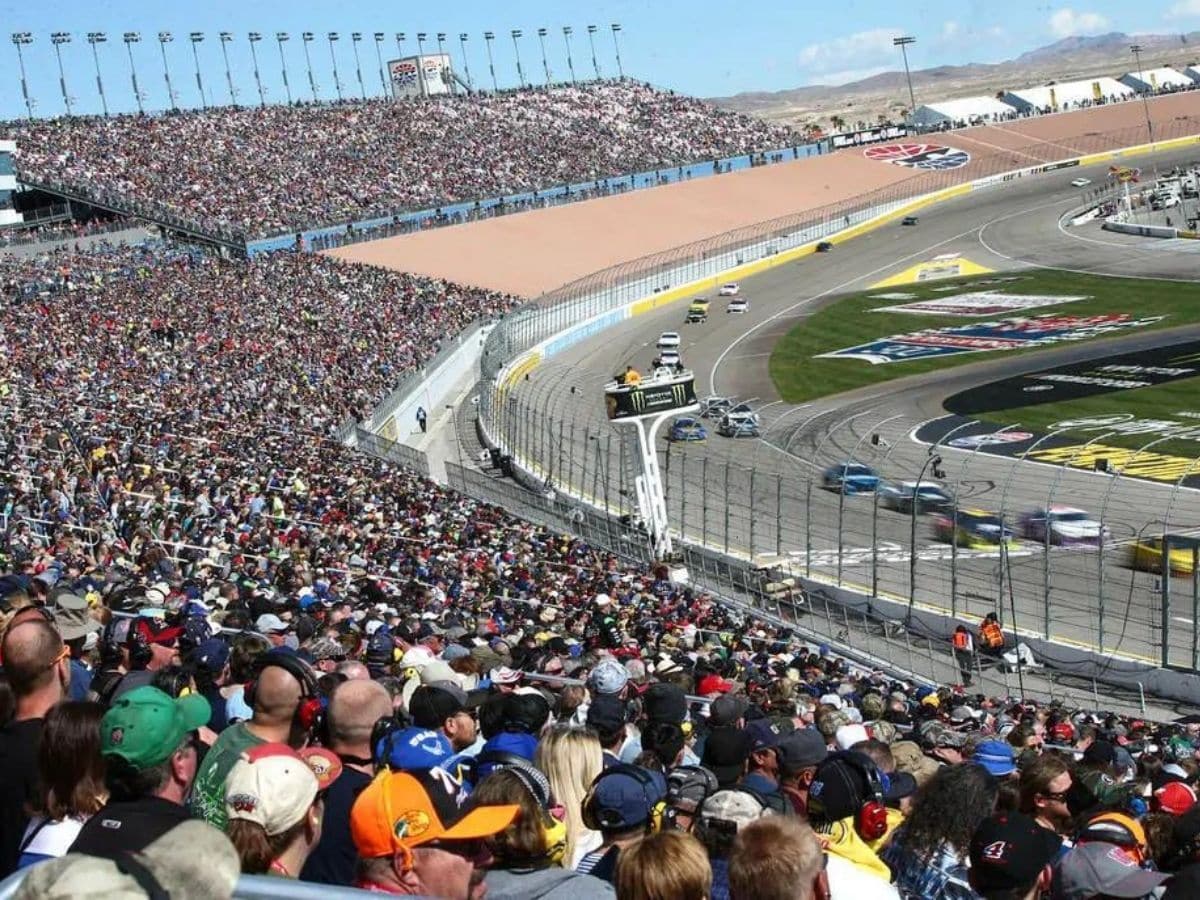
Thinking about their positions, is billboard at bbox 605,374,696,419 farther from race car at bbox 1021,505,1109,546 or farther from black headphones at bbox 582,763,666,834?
black headphones at bbox 582,763,666,834

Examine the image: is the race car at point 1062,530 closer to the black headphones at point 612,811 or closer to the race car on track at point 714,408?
the race car on track at point 714,408

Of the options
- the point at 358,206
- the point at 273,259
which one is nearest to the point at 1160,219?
the point at 358,206

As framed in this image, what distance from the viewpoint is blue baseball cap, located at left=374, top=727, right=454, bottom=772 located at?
5448 millimetres

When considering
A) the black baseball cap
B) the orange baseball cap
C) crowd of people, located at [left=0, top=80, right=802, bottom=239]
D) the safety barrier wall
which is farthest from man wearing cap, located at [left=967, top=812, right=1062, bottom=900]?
crowd of people, located at [left=0, top=80, right=802, bottom=239]

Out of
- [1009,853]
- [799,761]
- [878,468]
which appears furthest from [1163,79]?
[1009,853]

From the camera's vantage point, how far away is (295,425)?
34688 millimetres

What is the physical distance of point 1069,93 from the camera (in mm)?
134625

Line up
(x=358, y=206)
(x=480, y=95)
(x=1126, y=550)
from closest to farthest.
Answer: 1. (x=1126, y=550)
2. (x=358, y=206)
3. (x=480, y=95)

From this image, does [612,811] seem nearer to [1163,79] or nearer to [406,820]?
[406,820]

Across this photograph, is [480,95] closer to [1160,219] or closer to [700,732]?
[1160,219]

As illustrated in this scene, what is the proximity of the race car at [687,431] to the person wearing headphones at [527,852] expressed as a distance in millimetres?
36230

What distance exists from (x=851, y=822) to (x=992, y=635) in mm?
16394

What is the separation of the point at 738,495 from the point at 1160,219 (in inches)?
2253

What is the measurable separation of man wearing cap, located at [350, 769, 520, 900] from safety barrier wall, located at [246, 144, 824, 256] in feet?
212
